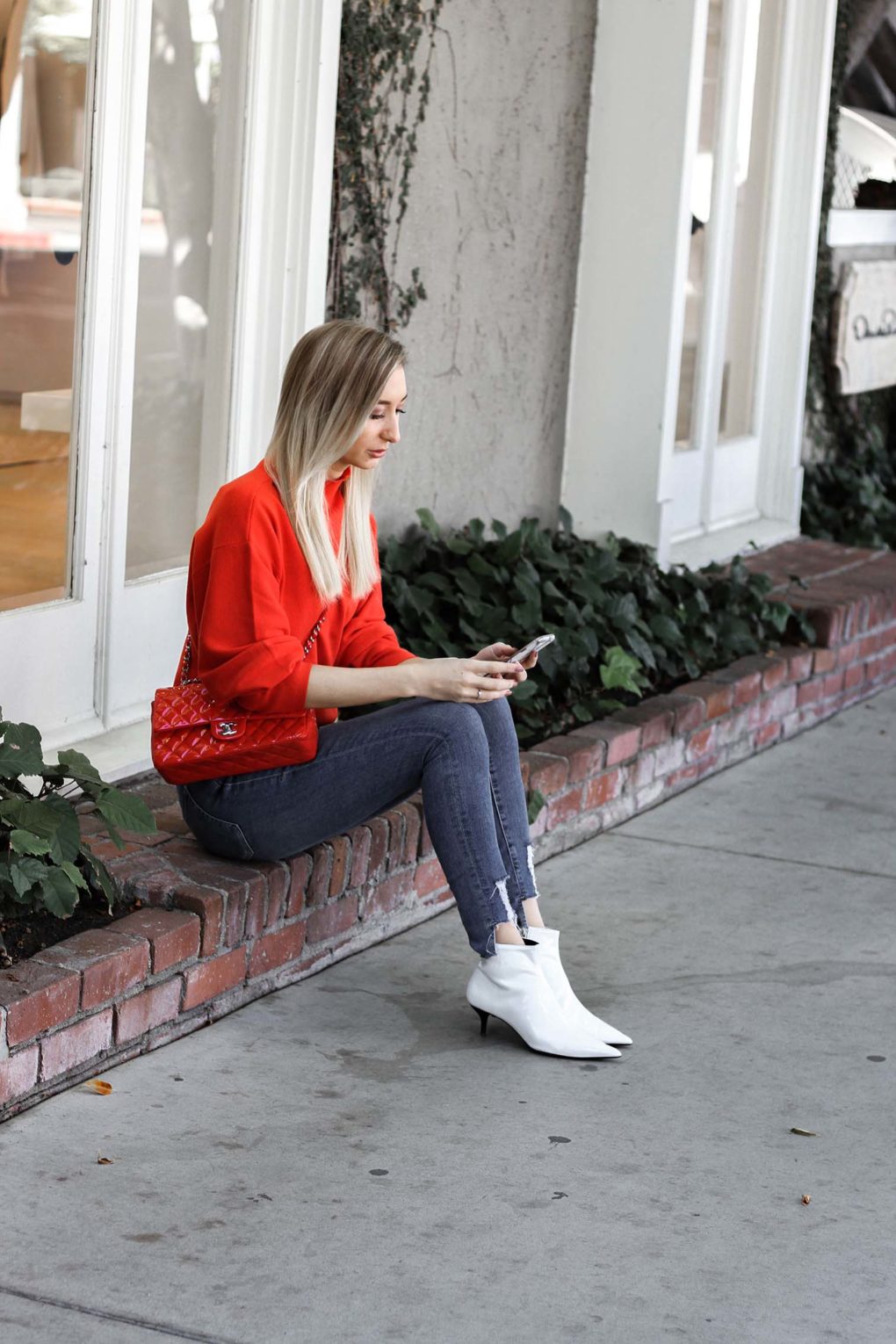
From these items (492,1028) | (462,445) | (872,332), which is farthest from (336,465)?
(872,332)

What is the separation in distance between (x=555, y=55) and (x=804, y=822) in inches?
102

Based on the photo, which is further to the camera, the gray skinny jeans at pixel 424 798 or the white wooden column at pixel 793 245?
the white wooden column at pixel 793 245

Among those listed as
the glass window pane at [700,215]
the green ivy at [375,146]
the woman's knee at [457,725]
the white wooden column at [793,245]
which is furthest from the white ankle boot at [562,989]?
the white wooden column at [793,245]

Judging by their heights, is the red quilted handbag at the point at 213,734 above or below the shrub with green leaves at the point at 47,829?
above

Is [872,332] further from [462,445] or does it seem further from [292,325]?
[292,325]

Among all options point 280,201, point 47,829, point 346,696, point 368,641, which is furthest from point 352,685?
point 280,201

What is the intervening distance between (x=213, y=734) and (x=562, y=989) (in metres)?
0.78

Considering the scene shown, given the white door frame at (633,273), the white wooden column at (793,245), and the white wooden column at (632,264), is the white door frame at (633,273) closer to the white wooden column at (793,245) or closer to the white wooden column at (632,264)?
the white wooden column at (632,264)

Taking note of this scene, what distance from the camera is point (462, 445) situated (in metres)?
5.53

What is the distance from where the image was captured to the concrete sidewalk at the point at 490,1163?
2328 mm

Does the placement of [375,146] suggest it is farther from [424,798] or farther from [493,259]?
[424,798]

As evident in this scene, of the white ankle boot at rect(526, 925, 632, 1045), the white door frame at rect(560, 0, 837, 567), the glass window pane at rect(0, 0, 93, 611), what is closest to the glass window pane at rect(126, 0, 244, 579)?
the glass window pane at rect(0, 0, 93, 611)

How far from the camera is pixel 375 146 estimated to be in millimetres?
4758

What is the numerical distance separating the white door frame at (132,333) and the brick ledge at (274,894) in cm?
28
